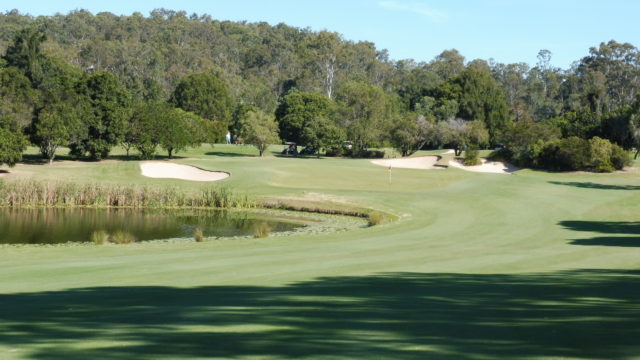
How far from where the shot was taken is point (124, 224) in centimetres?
3722

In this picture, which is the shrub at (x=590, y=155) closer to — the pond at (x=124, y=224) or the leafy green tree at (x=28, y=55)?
the pond at (x=124, y=224)

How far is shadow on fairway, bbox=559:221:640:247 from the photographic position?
24578mm

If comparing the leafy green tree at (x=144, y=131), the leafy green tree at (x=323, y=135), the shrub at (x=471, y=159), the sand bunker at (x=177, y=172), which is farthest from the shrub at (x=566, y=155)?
the leafy green tree at (x=144, y=131)

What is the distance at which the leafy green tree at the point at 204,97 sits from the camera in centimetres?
12225

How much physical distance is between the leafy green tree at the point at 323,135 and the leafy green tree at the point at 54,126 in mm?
29228

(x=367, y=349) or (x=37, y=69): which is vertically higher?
(x=37, y=69)

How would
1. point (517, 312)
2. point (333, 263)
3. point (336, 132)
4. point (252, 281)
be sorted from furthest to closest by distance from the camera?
point (336, 132), point (333, 263), point (252, 281), point (517, 312)

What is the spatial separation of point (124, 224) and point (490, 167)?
149 ft

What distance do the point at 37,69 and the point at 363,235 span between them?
64165 mm

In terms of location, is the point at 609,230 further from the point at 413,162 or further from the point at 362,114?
the point at 362,114

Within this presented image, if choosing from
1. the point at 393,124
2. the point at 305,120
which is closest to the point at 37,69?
the point at 305,120

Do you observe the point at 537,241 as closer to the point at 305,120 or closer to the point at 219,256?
the point at 219,256

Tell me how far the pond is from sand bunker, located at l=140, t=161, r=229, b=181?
13487 mm

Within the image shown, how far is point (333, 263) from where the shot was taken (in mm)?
18266
